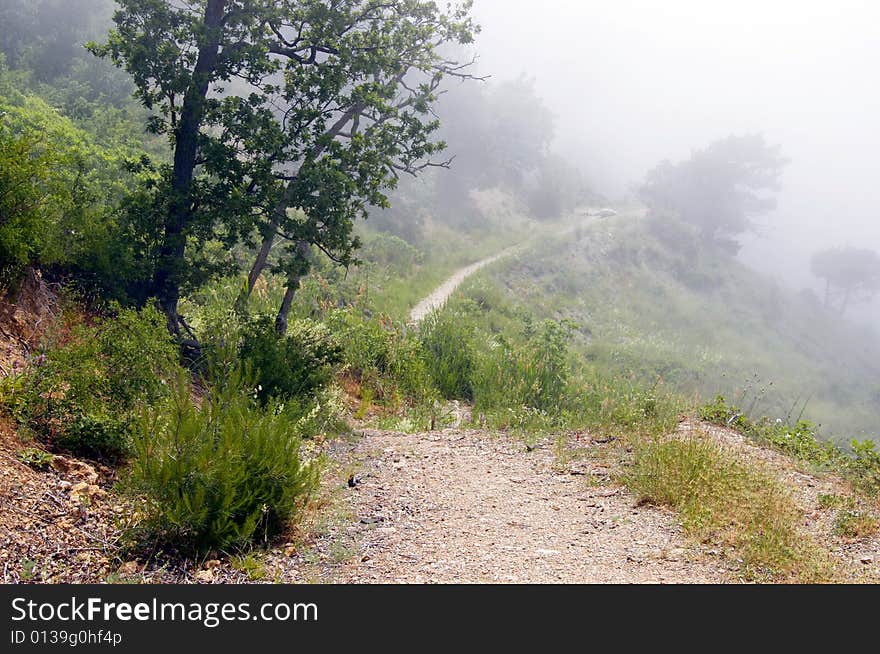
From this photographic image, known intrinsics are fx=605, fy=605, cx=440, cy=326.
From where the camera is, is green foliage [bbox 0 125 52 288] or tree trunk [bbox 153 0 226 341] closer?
green foliage [bbox 0 125 52 288]

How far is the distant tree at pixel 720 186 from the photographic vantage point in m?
56.2

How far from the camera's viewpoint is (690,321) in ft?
112

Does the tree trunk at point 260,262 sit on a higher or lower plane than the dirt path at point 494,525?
higher

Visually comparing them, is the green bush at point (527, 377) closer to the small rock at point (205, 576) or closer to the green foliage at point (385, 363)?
the green foliage at point (385, 363)

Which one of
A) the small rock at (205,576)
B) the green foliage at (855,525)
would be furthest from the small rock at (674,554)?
the small rock at (205,576)

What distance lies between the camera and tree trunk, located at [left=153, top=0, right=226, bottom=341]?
7.50 meters

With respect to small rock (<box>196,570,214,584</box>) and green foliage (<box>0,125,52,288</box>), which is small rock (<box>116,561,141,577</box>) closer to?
small rock (<box>196,570,214,584</box>)

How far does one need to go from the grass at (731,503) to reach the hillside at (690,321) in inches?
562

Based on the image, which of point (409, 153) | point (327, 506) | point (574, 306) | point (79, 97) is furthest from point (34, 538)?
point (574, 306)

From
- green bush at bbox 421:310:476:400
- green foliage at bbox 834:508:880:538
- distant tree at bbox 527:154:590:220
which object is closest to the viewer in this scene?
green foliage at bbox 834:508:880:538

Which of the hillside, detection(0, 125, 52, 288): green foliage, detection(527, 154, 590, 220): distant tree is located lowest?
the hillside

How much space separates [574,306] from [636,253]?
13.3m

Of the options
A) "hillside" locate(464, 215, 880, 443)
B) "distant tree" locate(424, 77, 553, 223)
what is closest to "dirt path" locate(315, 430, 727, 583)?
"hillside" locate(464, 215, 880, 443)

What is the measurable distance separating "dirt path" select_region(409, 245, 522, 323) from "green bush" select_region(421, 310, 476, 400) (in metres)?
2.02
